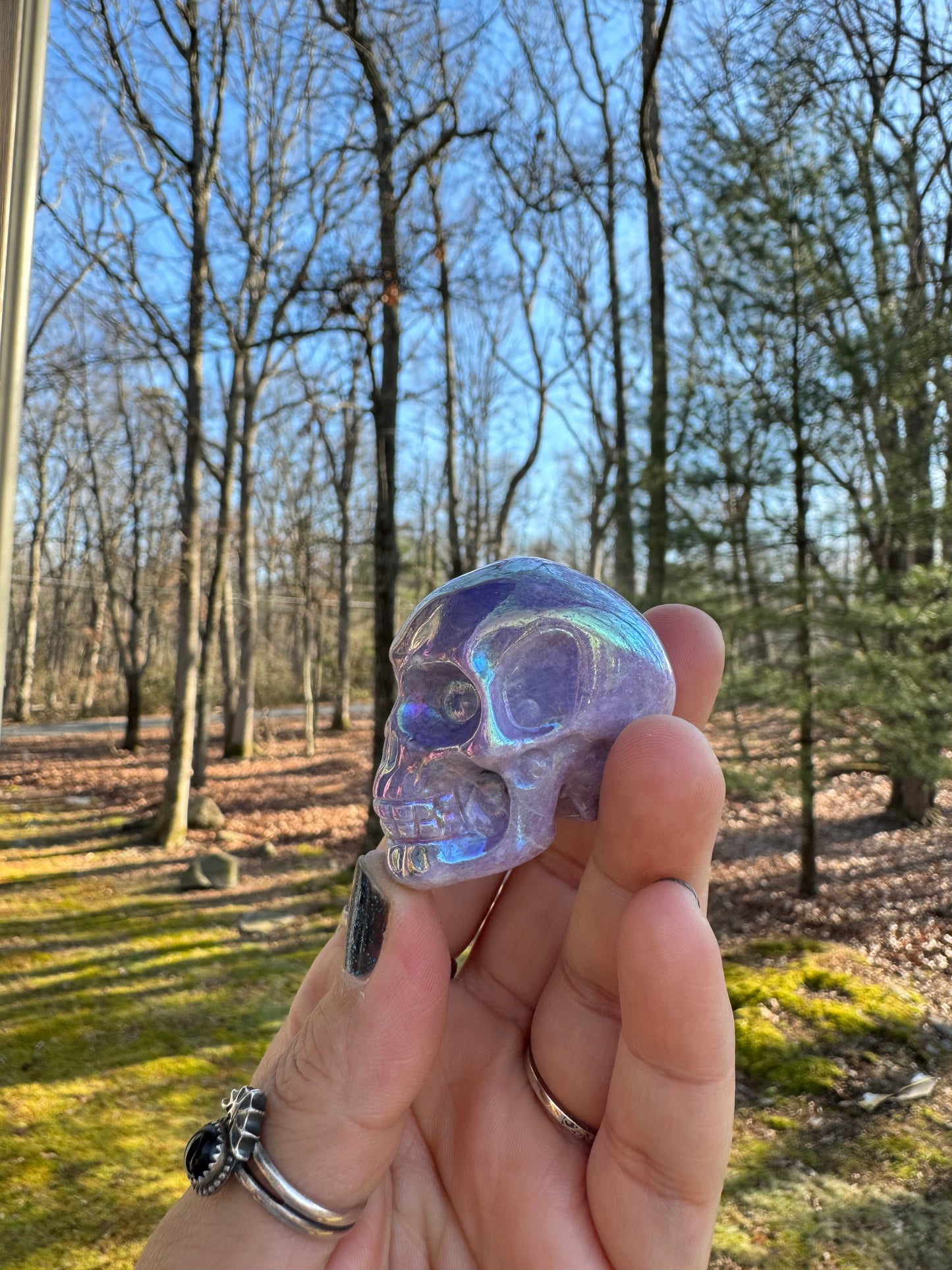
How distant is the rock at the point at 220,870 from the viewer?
8.41m

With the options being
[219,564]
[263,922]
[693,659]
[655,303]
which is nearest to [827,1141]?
[693,659]

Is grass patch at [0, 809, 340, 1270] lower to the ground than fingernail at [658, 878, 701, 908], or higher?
lower

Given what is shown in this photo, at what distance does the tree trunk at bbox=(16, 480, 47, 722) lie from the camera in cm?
2458

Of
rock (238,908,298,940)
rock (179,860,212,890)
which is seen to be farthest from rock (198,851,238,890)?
rock (238,908,298,940)

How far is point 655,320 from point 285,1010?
9.24 m

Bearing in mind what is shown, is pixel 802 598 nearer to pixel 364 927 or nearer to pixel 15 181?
pixel 364 927

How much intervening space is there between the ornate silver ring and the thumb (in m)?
0.02

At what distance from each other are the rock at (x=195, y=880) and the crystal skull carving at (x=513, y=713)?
24.3 ft

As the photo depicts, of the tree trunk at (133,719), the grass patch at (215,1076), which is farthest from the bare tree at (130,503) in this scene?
the grass patch at (215,1076)

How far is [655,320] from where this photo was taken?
1027cm

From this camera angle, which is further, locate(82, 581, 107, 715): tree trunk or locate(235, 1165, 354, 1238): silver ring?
locate(82, 581, 107, 715): tree trunk

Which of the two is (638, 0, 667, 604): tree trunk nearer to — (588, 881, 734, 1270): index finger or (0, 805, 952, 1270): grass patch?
(0, 805, 952, 1270): grass patch

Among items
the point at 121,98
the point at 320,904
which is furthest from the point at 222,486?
the point at 320,904

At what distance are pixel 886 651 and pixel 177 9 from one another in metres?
10.5
